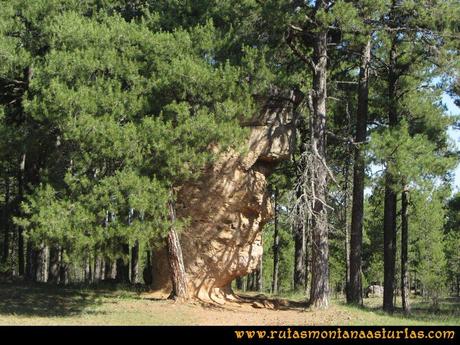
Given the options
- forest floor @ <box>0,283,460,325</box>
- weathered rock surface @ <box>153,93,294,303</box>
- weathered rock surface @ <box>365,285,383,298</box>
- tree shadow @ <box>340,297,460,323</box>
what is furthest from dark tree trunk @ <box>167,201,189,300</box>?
weathered rock surface @ <box>365,285,383,298</box>

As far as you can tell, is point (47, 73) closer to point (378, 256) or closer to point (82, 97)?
point (82, 97)

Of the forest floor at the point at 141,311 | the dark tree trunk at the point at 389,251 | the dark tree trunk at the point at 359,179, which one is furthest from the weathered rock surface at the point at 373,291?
the forest floor at the point at 141,311

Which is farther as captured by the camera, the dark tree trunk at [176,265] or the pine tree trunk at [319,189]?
the pine tree trunk at [319,189]

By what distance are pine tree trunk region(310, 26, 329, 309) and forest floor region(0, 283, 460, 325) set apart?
2.22ft

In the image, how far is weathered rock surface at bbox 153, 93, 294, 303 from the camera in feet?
57.7

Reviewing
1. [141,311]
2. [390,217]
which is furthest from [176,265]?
[390,217]

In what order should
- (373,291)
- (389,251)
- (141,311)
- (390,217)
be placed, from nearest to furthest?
(141,311)
(390,217)
(389,251)
(373,291)

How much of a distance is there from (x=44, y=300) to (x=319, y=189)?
8.99 meters

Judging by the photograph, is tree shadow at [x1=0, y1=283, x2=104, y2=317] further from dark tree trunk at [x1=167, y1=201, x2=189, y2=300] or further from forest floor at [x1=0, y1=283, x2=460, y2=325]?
dark tree trunk at [x1=167, y1=201, x2=189, y2=300]

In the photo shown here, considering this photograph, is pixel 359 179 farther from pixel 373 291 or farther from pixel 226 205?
pixel 373 291

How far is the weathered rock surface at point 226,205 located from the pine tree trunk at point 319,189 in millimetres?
1840

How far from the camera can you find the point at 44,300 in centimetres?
1565

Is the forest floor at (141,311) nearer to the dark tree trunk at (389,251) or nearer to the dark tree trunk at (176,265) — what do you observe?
the dark tree trunk at (176,265)

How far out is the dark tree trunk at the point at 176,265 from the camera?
49.7 feet
